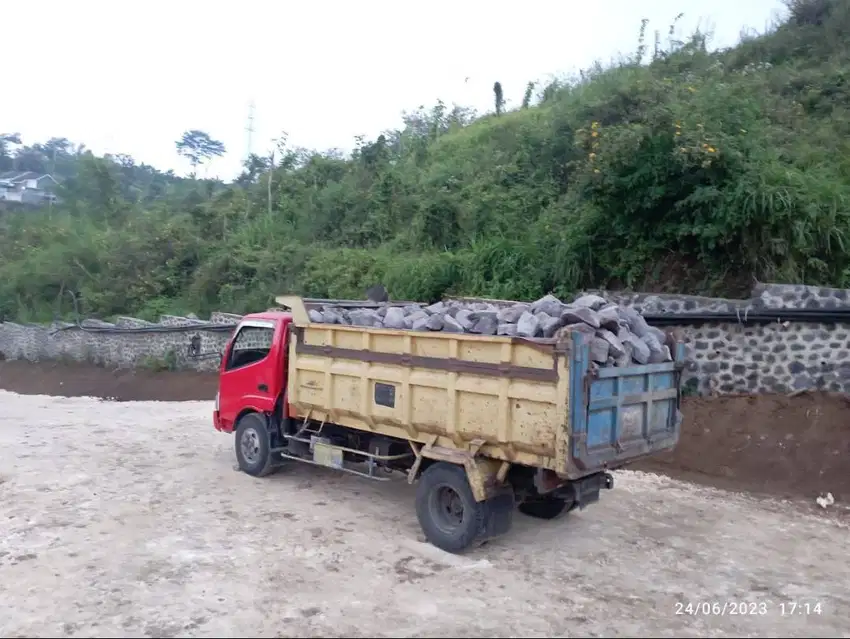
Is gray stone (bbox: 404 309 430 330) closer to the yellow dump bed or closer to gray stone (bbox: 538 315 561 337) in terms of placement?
the yellow dump bed

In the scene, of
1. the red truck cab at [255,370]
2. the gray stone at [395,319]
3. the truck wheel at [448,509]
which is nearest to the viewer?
the truck wheel at [448,509]

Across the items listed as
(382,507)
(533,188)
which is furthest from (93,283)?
(382,507)

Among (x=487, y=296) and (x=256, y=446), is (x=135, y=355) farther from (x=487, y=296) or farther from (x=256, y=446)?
(x=256, y=446)

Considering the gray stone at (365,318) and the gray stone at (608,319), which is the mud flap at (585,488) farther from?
the gray stone at (365,318)

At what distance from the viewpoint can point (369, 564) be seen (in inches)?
226

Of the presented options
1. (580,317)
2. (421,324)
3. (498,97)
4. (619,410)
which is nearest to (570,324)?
(580,317)

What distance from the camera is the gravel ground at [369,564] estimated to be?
468 cm

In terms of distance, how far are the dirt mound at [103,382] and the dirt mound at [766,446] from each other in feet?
38.3

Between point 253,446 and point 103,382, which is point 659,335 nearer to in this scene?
point 253,446

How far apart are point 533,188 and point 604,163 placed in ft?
19.2

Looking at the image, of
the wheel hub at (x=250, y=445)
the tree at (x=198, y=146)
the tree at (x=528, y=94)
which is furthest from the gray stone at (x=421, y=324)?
the tree at (x=198, y=146)

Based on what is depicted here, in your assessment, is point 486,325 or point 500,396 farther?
point 486,325

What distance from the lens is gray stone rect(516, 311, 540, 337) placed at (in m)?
5.73

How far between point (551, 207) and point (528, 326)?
31.4 feet
